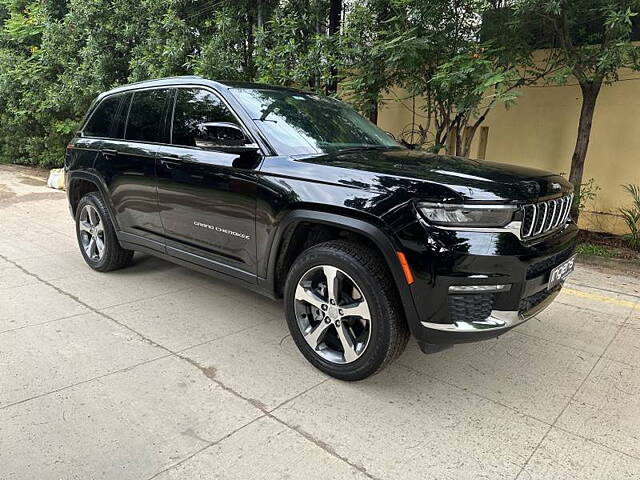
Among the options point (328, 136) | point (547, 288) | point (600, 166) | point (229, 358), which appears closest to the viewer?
point (547, 288)

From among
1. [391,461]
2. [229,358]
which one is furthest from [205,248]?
[391,461]

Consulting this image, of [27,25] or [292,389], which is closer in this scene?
[292,389]

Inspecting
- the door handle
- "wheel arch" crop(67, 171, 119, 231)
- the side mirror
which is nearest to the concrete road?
"wheel arch" crop(67, 171, 119, 231)

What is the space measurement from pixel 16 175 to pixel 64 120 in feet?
6.84

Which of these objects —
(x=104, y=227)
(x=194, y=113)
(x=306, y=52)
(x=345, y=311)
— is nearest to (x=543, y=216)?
(x=345, y=311)

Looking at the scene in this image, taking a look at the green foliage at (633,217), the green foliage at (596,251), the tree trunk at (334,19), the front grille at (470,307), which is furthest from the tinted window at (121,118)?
the green foliage at (633,217)

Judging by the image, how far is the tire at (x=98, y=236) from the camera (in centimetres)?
476

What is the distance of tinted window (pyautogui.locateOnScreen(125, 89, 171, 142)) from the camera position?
4.12 meters

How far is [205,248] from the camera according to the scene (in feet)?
12.2

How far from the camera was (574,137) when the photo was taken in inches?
286

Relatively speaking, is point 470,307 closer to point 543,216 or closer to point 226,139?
point 543,216

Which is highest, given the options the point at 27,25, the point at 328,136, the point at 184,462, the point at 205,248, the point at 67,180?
the point at 27,25

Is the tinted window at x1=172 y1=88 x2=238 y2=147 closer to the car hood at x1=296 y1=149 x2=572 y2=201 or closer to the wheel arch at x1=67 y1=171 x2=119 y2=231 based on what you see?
the car hood at x1=296 y1=149 x2=572 y2=201

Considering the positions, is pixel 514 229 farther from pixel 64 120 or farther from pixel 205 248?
pixel 64 120
